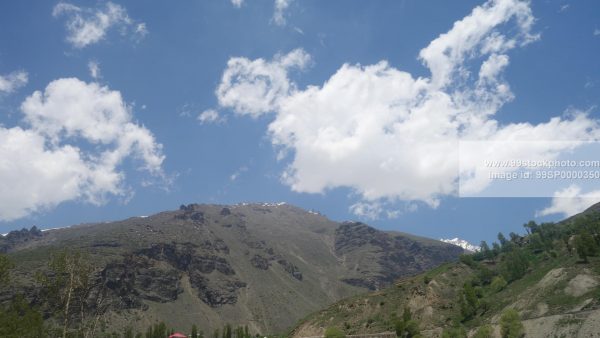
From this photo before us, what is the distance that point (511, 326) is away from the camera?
9881cm

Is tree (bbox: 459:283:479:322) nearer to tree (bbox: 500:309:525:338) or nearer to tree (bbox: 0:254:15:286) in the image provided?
tree (bbox: 500:309:525:338)

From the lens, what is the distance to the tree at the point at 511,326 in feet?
320

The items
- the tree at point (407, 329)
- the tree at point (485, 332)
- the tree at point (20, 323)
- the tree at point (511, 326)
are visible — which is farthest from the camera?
the tree at point (407, 329)

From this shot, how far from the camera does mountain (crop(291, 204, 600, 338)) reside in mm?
100375

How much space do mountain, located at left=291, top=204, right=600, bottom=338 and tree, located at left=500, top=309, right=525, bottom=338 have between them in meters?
1.11

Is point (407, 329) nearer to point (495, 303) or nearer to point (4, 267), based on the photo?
point (495, 303)

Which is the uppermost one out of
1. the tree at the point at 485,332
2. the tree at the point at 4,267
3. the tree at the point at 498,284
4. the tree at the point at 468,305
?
the tree at the point at 4,267

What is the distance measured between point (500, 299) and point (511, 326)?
38014mm

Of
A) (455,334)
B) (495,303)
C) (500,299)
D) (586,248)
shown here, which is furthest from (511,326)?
(586,248)

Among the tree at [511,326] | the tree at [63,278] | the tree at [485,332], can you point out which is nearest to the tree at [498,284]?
the tree at [485,332]

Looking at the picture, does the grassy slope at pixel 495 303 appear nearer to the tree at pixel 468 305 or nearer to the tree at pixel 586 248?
the tree at pixel 468 305

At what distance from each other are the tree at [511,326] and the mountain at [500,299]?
111 cm

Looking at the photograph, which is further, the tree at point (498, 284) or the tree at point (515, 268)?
the tree at point (515, 268)

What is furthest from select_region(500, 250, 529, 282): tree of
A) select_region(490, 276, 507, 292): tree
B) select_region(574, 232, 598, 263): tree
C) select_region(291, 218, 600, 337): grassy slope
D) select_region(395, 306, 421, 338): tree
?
select_region(395, 306, 421, 338): tree
